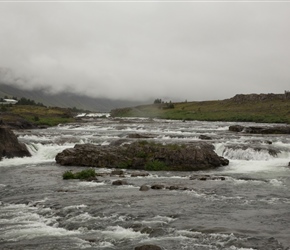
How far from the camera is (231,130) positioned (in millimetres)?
76062

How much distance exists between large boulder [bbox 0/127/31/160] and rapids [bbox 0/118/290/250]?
7367mm

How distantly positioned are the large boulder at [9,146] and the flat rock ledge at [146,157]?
22.4 feet

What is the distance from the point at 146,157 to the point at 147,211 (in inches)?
719

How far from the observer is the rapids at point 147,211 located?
735 inches

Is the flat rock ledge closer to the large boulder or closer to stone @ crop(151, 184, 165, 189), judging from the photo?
the large boulder

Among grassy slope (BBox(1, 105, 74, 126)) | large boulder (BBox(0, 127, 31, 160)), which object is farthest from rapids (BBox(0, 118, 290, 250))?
grassy slope (BBox(1, 105, 74, 126))

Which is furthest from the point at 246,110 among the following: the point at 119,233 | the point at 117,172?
the point at 119,233

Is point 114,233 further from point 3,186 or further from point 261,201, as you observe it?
point 3,186

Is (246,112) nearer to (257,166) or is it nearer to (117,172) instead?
(257,166)

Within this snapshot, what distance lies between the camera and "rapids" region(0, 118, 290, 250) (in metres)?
18.7

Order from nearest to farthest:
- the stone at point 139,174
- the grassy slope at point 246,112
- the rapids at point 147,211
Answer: the rapids at point 147,211 → the stone at point 139,174 → the grassy slope at point 246,112

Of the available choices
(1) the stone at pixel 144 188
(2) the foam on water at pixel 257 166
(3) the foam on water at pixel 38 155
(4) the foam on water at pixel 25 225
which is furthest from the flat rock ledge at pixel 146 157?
(4) the foam on water at pixel 25 225

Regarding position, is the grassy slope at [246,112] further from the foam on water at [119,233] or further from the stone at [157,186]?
the foam on water at [119,233]

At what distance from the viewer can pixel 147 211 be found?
2369 cm
